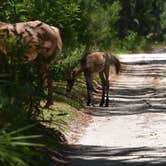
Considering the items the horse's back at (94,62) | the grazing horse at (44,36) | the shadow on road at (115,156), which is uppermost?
the grazing horse at (44,36)

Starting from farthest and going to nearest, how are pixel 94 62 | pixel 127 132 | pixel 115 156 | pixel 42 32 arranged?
pixel 94 62 < pixel 42 32 < pixel 127 132 < pixel 115 156

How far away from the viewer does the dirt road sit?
12.6 metres

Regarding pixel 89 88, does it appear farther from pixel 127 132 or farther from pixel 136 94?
pixel 127 132

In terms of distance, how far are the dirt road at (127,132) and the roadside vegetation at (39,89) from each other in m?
0.60

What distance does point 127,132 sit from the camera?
52.7 ft

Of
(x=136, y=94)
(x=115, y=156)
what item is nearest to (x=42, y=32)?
(x=115, y=156)

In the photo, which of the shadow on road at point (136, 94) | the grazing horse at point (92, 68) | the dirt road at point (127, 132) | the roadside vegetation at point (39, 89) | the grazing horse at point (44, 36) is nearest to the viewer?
the roadside vegetation at point (39, 89)

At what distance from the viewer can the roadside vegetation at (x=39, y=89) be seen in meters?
8.95

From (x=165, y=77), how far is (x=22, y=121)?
2496cm

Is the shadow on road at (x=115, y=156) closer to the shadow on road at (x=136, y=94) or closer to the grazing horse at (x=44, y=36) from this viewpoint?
the grazing horse at (x=44, y=36)

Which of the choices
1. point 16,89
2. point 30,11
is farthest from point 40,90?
point 30,11

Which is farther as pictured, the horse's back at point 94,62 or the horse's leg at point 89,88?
the horse's back at point 94,62

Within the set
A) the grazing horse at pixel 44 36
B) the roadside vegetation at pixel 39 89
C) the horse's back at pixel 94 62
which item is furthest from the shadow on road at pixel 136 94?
the grazing horse at pixel 44 36

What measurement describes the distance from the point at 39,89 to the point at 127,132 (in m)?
4.23
